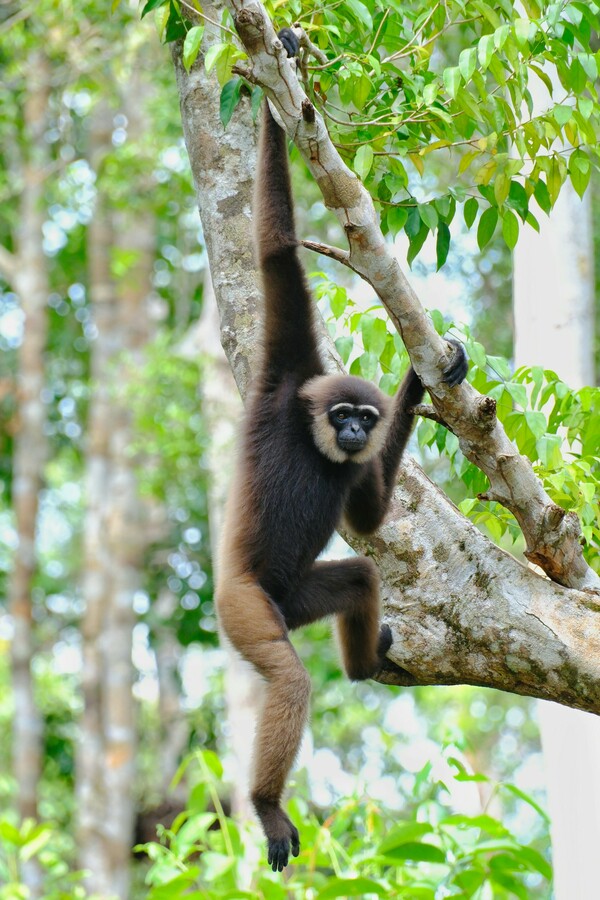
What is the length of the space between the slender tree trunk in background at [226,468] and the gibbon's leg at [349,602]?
5077mm

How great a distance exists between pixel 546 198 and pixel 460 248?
32.1ft

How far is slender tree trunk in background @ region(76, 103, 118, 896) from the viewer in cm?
1438

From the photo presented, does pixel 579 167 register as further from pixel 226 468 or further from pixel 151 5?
pixel 226 468

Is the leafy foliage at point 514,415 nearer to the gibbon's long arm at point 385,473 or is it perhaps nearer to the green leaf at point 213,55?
the gibbon's long arm at point 385,473

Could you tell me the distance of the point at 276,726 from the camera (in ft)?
14.2

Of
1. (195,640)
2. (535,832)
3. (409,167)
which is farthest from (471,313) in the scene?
(535,832)

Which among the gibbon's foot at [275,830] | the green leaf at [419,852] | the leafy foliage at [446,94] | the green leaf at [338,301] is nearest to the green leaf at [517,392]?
the leafy foliage at [446,94]

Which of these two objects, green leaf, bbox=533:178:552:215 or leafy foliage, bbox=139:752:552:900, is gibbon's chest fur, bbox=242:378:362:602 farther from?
leafy foliage, bbox=139:752:552:900

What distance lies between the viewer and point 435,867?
5777 mm

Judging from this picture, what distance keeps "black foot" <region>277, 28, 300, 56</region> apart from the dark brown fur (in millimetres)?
940

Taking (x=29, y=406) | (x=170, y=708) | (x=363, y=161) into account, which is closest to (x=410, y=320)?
(x=363, y=161)

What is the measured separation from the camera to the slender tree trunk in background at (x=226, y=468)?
10352 mm

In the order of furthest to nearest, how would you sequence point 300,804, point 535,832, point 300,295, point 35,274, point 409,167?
1. point 535,832
2. point 35,274
3. point 409,167
4. point 300,804
5. point 300,295

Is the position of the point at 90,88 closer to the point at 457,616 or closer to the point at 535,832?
the point at 457,616
